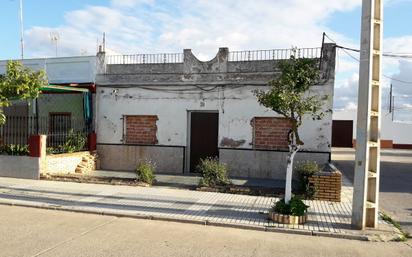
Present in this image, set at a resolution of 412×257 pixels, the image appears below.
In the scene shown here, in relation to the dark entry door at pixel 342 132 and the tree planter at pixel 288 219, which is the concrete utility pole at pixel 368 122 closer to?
the tree planter at pixel 288 219

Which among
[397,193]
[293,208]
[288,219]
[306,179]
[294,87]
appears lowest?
[397,193]

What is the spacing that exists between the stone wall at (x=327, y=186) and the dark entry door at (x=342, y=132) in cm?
2874

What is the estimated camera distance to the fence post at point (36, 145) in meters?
13.6

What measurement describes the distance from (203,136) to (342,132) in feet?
88.3

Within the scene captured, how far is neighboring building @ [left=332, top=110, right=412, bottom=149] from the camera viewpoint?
38.7 m

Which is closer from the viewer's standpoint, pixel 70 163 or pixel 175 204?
pixel 175 204

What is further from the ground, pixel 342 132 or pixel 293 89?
pixel 293 89

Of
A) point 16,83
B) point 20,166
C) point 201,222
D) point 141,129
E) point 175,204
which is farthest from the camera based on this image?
point 141,129

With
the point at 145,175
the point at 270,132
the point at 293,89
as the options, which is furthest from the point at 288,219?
the point at 270,132

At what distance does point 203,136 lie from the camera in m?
15.3

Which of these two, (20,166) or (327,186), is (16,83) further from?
(327,186)

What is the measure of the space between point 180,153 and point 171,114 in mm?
1482

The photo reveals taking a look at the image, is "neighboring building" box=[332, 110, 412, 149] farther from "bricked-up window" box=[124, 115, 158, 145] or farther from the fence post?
the fence post

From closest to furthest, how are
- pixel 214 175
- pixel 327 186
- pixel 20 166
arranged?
pixel 327 186 → pixel 214 175 → pixel 20 166
